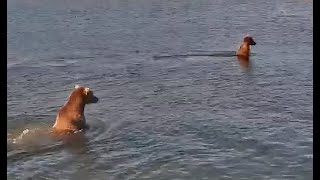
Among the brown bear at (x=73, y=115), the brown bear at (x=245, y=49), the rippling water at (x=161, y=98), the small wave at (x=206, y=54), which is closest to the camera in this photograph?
the rippling water at (x=161, y=98)

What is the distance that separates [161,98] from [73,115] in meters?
2.79

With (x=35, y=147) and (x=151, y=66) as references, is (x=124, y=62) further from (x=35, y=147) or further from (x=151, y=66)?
(x=35, y=147)

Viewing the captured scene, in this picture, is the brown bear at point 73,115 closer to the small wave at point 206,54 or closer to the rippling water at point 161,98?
the rippling water at point 161,98

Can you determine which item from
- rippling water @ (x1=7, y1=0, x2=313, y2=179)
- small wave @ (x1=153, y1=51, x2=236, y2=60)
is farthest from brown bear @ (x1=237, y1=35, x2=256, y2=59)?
small wave @ (x1=153, y1=51, x2=236, y2=60)

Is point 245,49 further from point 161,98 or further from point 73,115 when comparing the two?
point 73,115

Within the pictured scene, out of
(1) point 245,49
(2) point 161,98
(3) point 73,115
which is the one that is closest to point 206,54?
(1) point 245,49

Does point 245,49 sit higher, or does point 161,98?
point 245,49

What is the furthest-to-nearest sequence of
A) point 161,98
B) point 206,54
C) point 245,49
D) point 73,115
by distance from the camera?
point 206,54
point 245,49
point 161,98
point 73,115

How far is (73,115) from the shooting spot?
10375 millimetres

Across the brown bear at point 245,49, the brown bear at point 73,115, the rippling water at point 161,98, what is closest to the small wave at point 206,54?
the rippling water at point 161,98

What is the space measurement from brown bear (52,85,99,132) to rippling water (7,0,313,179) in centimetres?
32

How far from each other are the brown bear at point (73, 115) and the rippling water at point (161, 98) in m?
0.32

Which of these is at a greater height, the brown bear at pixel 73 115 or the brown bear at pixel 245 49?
the brown bear at pixel 245 49

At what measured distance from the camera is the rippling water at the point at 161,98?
28.6 feet
